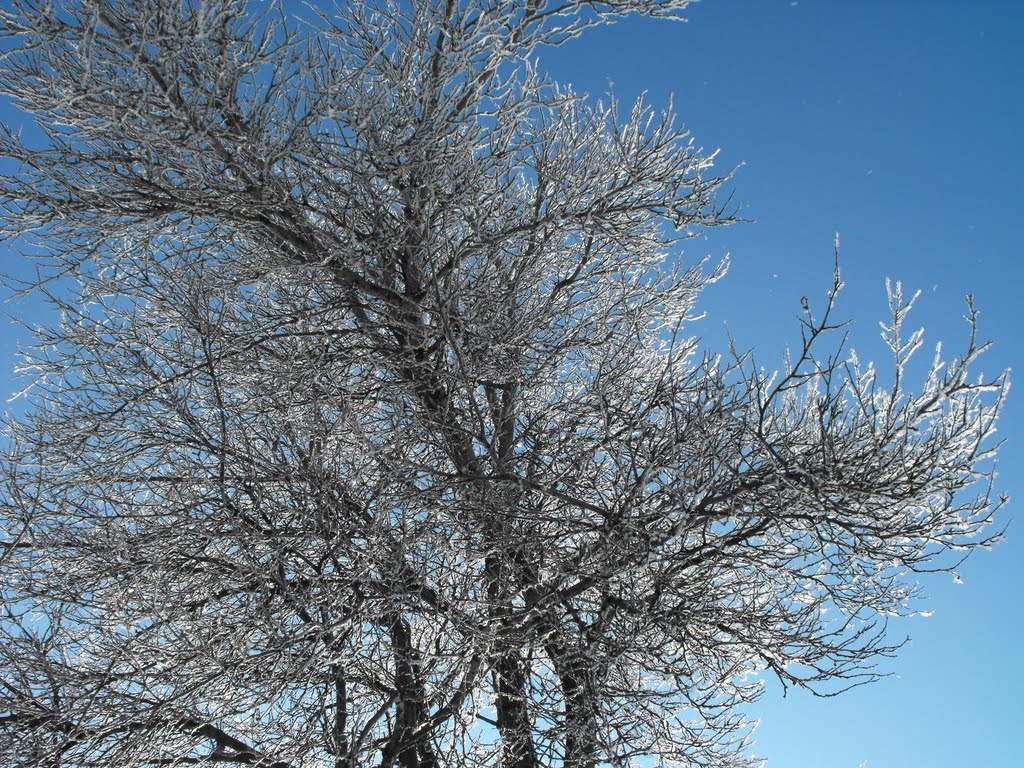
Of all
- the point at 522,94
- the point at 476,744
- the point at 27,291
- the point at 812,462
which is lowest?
the point at 476,744

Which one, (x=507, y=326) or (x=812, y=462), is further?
(x=507, y=326)

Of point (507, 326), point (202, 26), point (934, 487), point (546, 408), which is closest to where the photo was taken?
point (934, 487)

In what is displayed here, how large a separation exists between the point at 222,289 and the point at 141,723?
3.35m

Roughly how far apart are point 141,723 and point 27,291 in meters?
3.96

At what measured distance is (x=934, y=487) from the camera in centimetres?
480

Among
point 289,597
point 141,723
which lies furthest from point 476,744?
point 141,723

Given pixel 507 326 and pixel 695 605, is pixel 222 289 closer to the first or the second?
pixel 507 326

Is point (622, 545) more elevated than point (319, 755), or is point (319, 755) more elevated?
point (622, 545)

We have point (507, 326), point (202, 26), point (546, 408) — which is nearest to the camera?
point (202, 26)

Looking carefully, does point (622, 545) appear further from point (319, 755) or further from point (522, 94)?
point (522, 94)

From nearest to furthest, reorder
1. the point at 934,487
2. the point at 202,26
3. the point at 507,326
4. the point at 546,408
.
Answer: the point at 934,487, the point at 202,26, the point at 507,326, the point at 546,408

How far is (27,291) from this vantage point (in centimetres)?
661

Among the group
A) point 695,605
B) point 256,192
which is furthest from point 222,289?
point 695,605

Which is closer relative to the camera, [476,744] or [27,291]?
[476,744]
